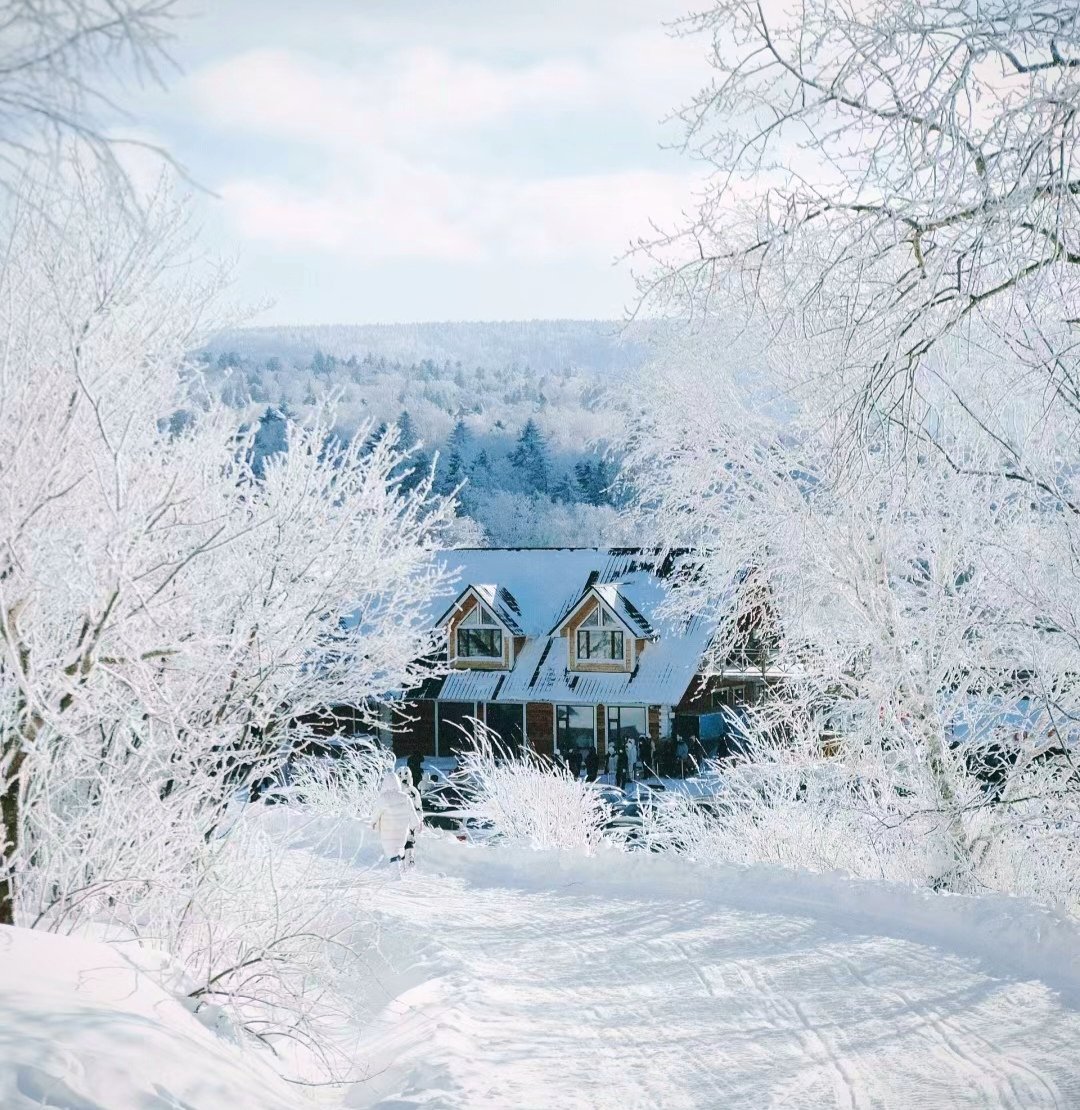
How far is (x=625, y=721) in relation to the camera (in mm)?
32031

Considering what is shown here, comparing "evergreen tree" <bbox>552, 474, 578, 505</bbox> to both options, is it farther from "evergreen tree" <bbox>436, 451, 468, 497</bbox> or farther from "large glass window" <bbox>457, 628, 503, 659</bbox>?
"large glass window" <bbox>457, 628, 503, 659</bbox>

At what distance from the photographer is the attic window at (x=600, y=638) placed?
31.7m

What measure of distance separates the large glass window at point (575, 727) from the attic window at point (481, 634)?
2.53 metres

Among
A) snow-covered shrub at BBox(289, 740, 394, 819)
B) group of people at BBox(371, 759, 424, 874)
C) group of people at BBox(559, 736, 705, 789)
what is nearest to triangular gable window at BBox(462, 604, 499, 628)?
group of people at BBox(559, 736, 705, 789)

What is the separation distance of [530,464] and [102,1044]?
88561 mm

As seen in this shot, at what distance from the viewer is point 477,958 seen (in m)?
10.5

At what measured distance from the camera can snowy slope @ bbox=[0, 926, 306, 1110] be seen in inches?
156

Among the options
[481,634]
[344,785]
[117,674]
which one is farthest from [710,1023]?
[481,634]

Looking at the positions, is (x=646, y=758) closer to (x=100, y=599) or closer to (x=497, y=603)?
(x=497, y=603)

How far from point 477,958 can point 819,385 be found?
593cm

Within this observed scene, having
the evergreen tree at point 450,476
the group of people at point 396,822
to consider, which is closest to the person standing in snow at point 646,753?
the group of people at point 396,822

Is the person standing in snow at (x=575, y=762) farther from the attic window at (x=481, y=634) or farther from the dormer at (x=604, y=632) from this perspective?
the attic window at (x=481, y=634)

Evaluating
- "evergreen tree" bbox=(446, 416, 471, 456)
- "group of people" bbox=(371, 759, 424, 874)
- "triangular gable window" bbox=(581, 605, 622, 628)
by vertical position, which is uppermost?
"evergreen tree" bbox=(446, 416, 471, 456)

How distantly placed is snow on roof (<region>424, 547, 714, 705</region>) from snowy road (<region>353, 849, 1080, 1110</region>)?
18.6 m
